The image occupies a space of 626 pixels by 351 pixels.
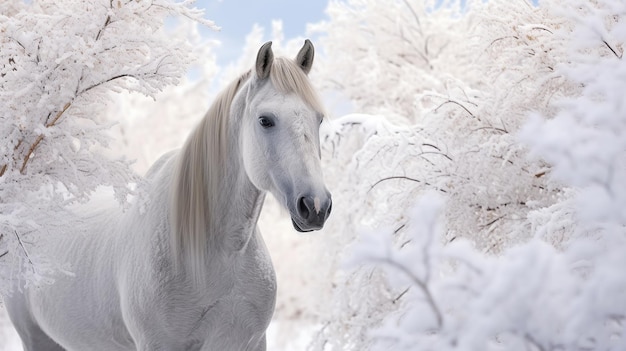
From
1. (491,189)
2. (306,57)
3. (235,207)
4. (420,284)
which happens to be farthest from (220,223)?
(491,189)

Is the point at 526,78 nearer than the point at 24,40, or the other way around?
the point at 24,40

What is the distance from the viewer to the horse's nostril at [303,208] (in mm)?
2185

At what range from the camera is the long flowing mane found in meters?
2.56

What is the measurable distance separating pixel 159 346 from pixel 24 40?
1286mm

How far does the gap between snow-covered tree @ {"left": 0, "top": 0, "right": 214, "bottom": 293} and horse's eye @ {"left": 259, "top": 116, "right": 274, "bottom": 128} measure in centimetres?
34

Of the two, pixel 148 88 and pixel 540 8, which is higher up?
pixel 148 88

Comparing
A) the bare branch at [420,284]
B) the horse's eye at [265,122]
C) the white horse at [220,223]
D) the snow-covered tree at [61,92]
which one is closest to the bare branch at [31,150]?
the snow-covered tree at [61,92]

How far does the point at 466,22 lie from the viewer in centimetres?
880

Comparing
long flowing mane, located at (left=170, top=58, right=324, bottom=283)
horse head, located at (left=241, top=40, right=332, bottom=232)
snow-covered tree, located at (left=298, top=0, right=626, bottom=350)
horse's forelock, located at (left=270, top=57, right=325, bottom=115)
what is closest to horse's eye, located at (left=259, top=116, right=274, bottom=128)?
horse head, located at (left=241, top=40, right=332, bottom=232)

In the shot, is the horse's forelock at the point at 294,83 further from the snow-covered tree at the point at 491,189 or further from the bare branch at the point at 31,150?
the bare branch at the point at 31,150

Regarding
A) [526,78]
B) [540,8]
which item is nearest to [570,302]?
[526,78]

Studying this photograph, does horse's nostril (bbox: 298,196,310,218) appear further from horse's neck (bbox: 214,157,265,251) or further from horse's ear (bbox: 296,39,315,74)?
horse's ear (bbox: 296,39,315,74)

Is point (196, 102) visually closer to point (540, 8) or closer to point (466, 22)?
point (466, 22)

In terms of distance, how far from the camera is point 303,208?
86.7 inches
